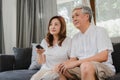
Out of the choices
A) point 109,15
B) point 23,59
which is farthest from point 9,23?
point 109,15

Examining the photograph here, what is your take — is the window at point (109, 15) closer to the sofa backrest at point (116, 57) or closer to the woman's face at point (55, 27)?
the sofa backrest at point (116, 57)

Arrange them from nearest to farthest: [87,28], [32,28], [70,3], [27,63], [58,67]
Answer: [58,67], [87,28], [27,63], [70,3], [32,28]

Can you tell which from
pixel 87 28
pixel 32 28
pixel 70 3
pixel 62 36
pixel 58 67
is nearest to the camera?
pixel 58 67

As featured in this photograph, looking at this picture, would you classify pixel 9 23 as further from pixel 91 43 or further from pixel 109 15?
pixel 91 43

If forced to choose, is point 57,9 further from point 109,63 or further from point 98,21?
point 109,63

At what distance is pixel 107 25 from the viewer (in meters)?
3.45

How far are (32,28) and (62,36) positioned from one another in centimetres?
198

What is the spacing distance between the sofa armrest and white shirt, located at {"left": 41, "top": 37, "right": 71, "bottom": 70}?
1.02 meters

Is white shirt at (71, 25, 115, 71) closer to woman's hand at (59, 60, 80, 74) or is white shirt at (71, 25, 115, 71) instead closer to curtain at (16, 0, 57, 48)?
woman's hand at (59, 60, 80, 74)

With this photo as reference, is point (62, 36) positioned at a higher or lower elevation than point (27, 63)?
higher

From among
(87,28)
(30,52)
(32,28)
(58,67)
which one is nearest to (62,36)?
(87,28)

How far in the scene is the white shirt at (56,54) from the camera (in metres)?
2.39

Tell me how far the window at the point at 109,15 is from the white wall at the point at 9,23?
1718mm

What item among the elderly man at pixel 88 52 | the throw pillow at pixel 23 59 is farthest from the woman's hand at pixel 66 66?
the throw pillow at pixel 23 59
